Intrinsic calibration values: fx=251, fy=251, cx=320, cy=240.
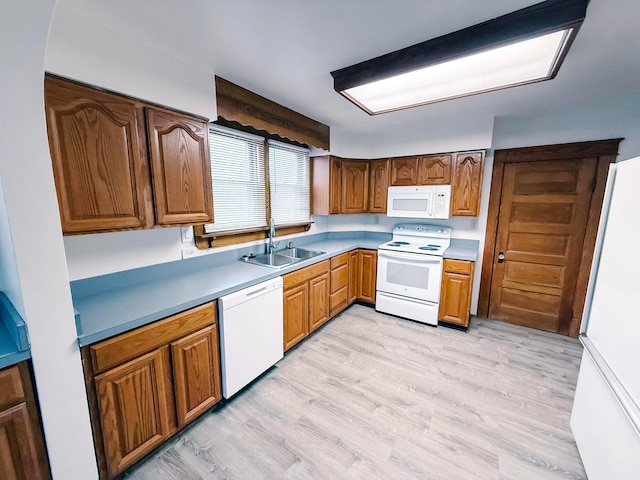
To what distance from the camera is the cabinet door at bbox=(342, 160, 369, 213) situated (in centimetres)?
345

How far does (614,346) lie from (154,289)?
257 centimetres

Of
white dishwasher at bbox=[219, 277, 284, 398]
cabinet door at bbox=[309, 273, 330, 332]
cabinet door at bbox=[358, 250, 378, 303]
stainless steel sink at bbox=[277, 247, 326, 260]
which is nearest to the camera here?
white dishwasher at bbox=[219, 277, 284, 398]

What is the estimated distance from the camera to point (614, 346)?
3.91 feet

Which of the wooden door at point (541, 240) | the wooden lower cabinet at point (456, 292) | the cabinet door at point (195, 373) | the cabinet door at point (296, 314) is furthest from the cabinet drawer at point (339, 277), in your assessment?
the wooden door at point (541, 240)

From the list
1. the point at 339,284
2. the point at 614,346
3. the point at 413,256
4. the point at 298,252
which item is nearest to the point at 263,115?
the point at 298,252

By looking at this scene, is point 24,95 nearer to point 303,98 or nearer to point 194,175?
point 194,175

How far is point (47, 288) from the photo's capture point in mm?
1035

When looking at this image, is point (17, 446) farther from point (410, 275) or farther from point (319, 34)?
point (410, 275)

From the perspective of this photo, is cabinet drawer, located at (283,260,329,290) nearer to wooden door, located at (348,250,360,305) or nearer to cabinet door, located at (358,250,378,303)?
wooden door, located at (348,250,360,305)

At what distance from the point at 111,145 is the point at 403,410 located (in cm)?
252

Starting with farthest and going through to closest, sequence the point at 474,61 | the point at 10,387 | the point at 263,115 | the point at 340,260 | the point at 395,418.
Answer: the point at 340,260, the point at 263,115, the point at 395,418, the point at 474,61, the point at 10,387

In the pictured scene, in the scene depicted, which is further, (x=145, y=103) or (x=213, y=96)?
(x=213, y=96)

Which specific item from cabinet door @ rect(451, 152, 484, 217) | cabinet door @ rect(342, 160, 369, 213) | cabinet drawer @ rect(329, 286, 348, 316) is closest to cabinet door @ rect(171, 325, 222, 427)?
cabinet drawer @ rect(329, 286, 348, 316)

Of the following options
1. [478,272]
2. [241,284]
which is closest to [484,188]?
[478,272]
